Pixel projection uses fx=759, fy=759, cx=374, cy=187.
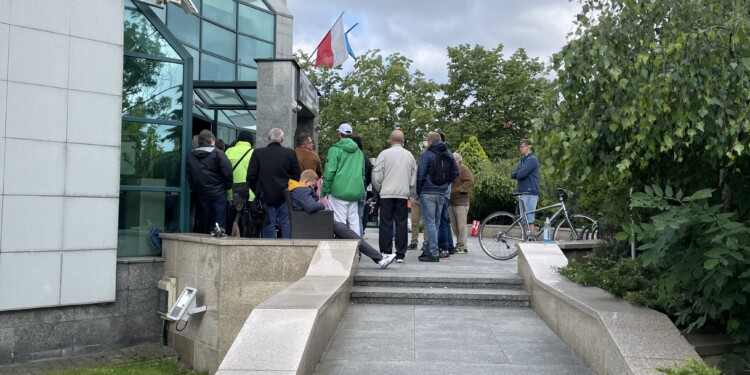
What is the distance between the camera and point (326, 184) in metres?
10.7

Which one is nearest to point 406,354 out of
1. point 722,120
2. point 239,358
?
point 239,358

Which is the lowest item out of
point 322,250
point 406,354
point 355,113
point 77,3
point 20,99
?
point 406,354

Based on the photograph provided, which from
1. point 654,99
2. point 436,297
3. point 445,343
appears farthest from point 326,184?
point 654,99

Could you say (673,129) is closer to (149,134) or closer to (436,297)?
(436,297)

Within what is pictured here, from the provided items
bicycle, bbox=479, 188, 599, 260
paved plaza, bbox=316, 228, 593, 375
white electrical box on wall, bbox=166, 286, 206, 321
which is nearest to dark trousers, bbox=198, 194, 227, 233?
white electrical box on wall, bbox=166, 286, 206, 321

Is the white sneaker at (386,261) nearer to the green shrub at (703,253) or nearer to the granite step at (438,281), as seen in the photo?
the granite step at (438,281)

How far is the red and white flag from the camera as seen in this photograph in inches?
774

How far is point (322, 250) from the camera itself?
8.97 metres

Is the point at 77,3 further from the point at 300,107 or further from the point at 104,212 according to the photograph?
the point at 300,107

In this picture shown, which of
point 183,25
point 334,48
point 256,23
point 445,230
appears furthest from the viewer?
point 256,23

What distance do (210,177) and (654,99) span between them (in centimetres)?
716

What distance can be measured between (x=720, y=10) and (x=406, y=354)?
3.78 m

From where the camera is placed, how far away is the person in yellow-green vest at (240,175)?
35.6ft

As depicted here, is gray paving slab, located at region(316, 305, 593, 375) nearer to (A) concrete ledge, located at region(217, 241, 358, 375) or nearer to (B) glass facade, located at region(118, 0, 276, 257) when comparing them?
(A) concrete ledge, located at region(217, 241, 358, 375)
